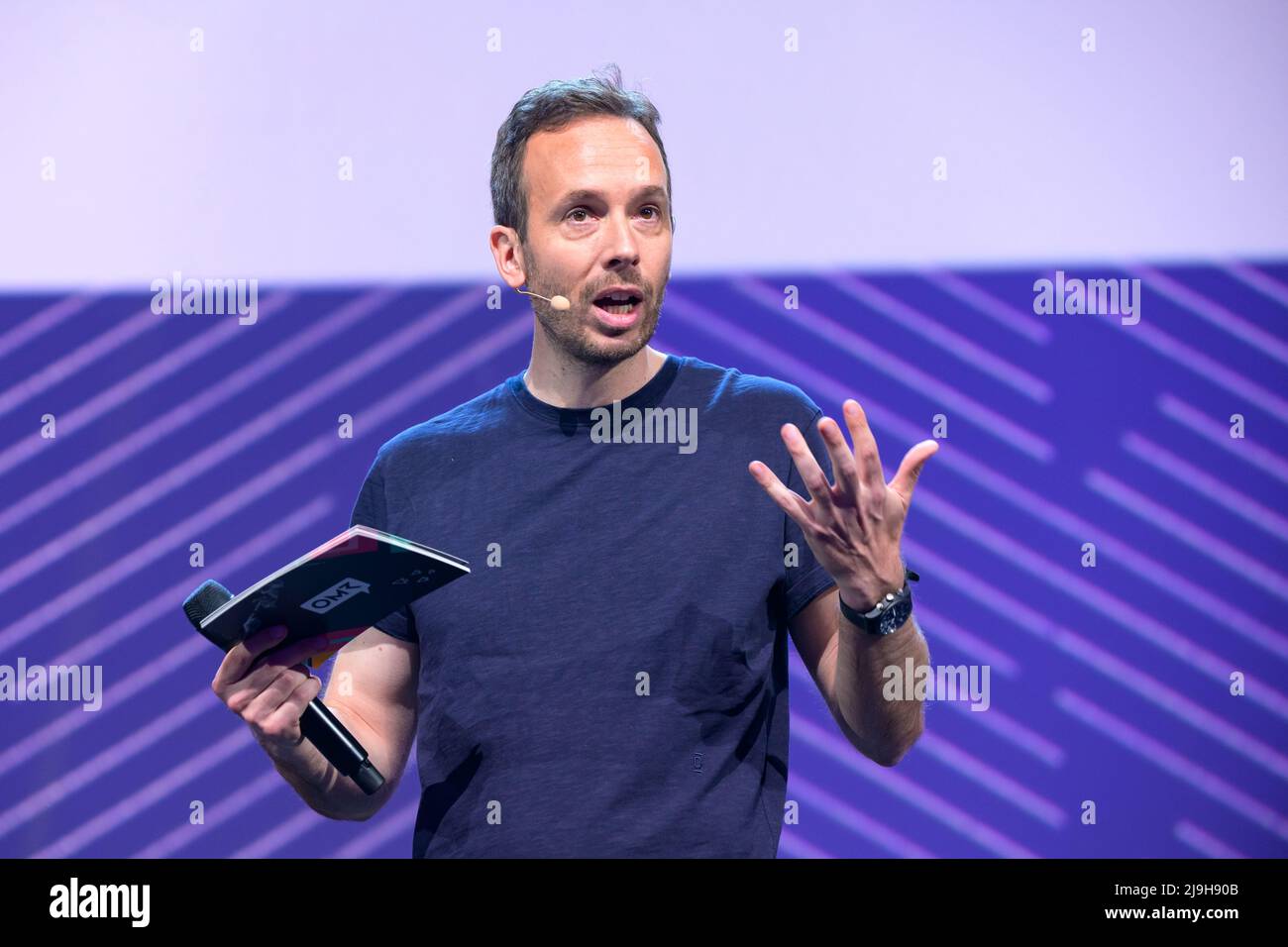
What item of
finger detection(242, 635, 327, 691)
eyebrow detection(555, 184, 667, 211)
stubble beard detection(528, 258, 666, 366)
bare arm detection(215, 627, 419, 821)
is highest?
eyebrow detection(555, 184, 667, 211)

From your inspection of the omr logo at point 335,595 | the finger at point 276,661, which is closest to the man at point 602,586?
the finger at point 276,661

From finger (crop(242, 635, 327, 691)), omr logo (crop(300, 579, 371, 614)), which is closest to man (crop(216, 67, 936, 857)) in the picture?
finger (crop(242, 635, 327, 691))

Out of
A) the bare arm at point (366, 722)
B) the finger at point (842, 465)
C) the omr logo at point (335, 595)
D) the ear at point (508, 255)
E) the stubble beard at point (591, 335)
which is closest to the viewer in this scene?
the finger at point (842, 465)

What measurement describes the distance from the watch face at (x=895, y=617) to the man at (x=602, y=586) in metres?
0.01

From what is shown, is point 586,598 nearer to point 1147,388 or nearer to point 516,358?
point 516,358

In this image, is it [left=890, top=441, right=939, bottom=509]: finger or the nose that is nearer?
[left=890, top=441, right=939, bottom=509]: finger

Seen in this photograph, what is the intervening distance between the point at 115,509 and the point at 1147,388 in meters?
2.02

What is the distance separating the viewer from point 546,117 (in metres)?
2.07

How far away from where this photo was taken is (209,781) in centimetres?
263

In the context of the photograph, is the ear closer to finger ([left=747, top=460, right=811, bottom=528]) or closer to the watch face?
finger ([left=747, top=460, right=811, bottom=528])

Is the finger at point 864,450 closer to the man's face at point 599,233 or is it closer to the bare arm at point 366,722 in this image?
the man's face at point 599,233

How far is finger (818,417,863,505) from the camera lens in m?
1.49

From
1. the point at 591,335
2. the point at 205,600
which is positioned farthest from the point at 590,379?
the point at 205,600

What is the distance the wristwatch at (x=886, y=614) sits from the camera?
1623 mm
